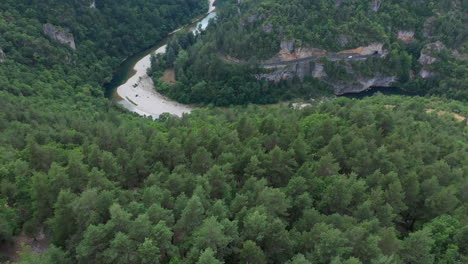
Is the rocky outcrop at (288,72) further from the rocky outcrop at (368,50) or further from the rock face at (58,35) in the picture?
the rock face at (58,35)

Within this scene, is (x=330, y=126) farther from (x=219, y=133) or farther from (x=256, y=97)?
(x=256, y=97)

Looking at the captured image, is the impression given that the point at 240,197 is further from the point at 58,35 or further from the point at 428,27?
the point at 428,27

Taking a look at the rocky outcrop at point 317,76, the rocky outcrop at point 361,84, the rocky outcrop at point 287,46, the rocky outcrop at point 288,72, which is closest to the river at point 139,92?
the rocky outcrop at point 288,72

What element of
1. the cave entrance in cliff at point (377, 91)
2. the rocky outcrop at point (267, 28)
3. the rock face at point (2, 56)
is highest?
the rock face at point (2, 56)

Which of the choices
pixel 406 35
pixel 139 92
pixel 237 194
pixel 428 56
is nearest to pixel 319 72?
pixel 406 35

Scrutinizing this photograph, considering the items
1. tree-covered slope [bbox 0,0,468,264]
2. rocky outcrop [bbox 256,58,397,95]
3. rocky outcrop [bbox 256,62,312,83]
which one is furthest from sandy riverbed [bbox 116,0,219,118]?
tree-covered slope [bbox 0,0,468,264]
